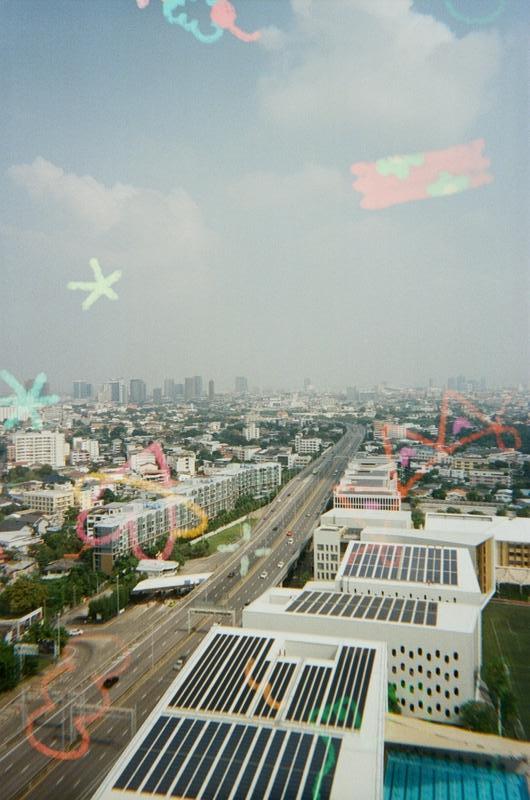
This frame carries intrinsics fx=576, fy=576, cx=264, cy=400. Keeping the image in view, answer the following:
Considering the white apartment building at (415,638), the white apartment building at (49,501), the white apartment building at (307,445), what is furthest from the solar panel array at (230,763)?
the white apartment building at (307,445)

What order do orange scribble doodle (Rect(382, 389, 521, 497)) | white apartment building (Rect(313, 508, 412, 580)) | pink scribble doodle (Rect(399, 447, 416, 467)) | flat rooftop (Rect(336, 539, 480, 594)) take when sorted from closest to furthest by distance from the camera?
flat rooftop (Rect(336, 539, 480, 594)), white apartment building (Rect(313, 508, 412, 580)), orange scribble doodle (Rect(382, 389, 521, 497)), pink scribble doodle (Rect(399, 447, 416, 467))

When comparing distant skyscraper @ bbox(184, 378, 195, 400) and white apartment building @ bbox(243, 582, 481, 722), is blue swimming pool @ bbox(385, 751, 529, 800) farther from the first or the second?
distant skyscraper @ bbox(184, 378, 195, 400)

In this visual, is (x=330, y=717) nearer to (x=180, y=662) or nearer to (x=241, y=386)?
(x=180, y=662)

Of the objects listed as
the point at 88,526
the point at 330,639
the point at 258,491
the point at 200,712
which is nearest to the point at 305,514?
the point at 258,491

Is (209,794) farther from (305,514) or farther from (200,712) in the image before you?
(305,514)

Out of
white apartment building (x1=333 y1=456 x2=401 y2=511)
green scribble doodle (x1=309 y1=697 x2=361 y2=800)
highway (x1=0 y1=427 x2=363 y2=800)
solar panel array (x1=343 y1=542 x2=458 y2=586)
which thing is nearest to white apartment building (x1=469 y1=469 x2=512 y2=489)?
white apartment building (x1=333 y1=456 x2=401 y2=511)

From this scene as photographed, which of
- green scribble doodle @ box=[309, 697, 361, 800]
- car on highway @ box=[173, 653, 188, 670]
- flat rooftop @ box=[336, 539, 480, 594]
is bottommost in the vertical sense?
car on highway @ box=[173, 653, 188, 670]
